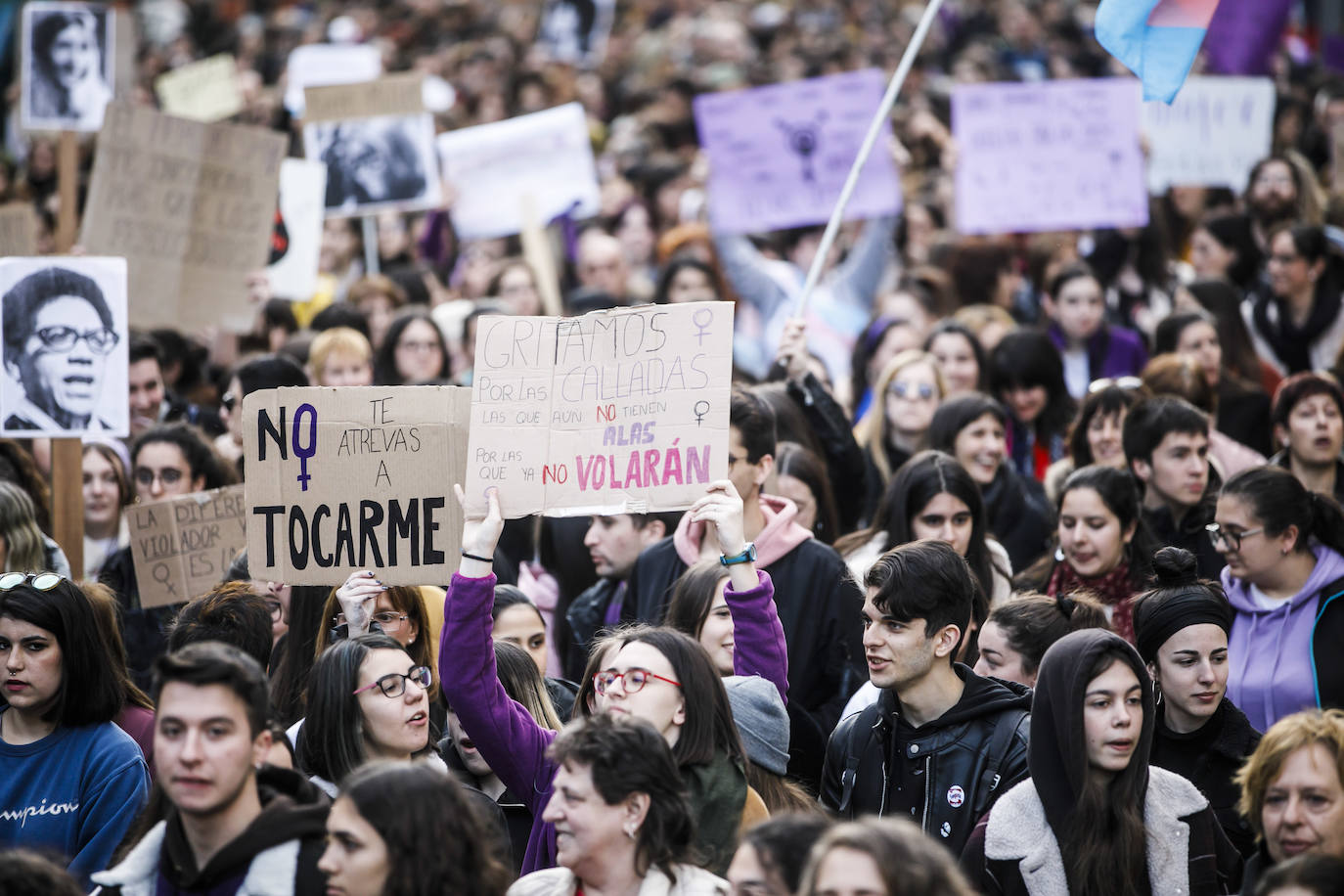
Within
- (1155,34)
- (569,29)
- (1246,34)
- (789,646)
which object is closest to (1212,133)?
(1246,34)

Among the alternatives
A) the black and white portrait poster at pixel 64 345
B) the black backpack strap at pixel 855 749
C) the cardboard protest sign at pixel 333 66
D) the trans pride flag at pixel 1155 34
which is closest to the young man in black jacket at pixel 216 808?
the black backpack strap at pixel 855 749

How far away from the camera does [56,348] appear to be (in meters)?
6.87

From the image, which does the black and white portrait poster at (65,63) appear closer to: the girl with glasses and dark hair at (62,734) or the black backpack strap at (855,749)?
the girl with glasses and dark hair at (62,734)

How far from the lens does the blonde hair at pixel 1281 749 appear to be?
4.26m

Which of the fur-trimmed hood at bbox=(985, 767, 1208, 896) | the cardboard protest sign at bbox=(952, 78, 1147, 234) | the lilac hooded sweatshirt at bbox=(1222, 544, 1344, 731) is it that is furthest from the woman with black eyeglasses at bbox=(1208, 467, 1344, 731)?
the cardboard protest sign at bbox=(952, 78, 1147, 234)

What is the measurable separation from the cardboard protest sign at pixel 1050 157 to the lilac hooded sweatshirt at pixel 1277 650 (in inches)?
200

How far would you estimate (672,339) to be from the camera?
16.7 ft

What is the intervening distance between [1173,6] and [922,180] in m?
8.09

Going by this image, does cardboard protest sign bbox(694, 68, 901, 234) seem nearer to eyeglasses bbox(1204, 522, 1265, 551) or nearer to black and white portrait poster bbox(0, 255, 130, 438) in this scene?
black and white portrait poster bbox(0, 255, 130, 438)

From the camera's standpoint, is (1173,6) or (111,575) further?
(111,575)

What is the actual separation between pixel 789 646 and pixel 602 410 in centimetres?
123

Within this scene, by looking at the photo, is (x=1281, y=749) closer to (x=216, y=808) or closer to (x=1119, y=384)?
(x=216, y=808)

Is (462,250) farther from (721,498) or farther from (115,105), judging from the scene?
(721,498)

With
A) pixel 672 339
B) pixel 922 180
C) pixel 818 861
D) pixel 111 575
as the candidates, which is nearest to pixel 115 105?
pixel 111 575
